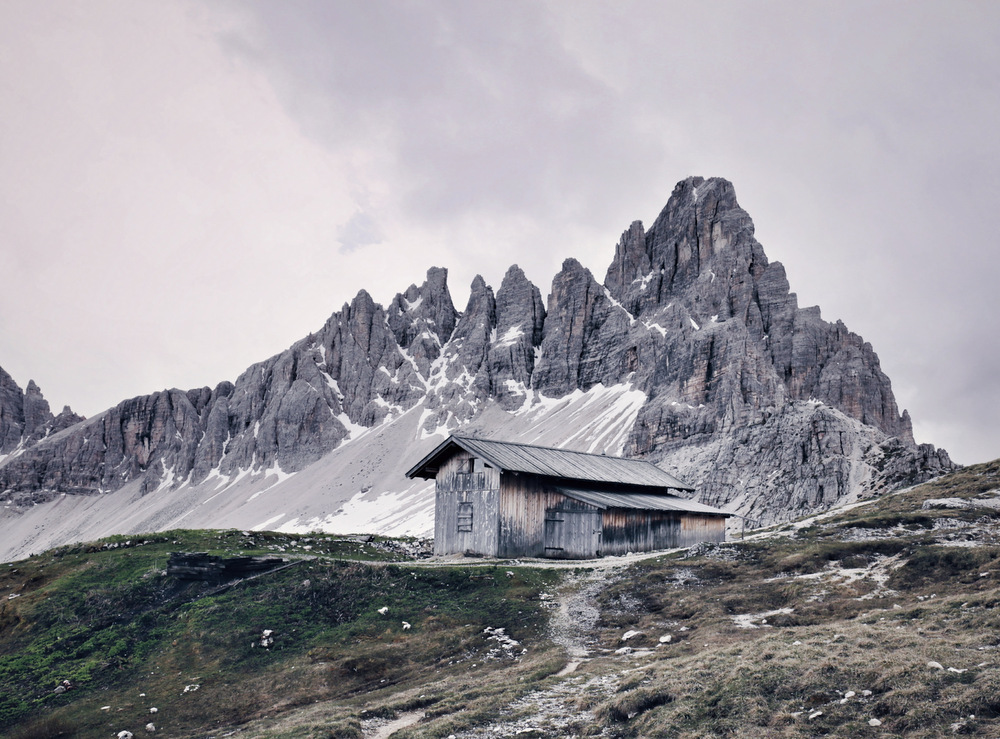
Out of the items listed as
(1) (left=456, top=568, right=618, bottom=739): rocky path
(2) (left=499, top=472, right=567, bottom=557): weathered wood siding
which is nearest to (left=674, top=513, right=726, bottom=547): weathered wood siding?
(2) (left=499, top=472, right=567, bottom=557): weathered wood siding

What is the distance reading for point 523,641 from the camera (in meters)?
21.7

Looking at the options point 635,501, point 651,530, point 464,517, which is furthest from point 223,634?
point 651,530

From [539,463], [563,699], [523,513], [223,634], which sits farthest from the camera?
[539,463]

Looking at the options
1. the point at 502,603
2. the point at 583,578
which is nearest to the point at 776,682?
the point at 502,603

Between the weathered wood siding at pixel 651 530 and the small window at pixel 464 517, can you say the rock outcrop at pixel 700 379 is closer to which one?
the weathered wood siding at pixel 651 530

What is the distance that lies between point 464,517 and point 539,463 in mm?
5560

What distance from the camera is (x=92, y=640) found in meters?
22.6

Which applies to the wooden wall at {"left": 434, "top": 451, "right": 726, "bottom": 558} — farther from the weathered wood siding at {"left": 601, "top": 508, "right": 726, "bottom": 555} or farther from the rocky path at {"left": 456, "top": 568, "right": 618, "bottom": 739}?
the rocky path at {"left": 456, "top": 568, "right": 618, "bottom": 739}

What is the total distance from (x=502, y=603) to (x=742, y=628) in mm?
9258

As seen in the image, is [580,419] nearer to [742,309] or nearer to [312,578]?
[742,309]

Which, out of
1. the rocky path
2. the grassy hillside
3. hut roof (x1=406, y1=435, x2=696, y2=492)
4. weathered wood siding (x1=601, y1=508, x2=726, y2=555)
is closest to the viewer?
the grassy hillside

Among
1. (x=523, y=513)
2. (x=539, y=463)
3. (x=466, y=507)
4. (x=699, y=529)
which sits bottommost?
(x=699, y=529)

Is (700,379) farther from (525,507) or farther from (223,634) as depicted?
(223,634)

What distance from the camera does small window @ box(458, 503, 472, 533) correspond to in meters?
37.4
